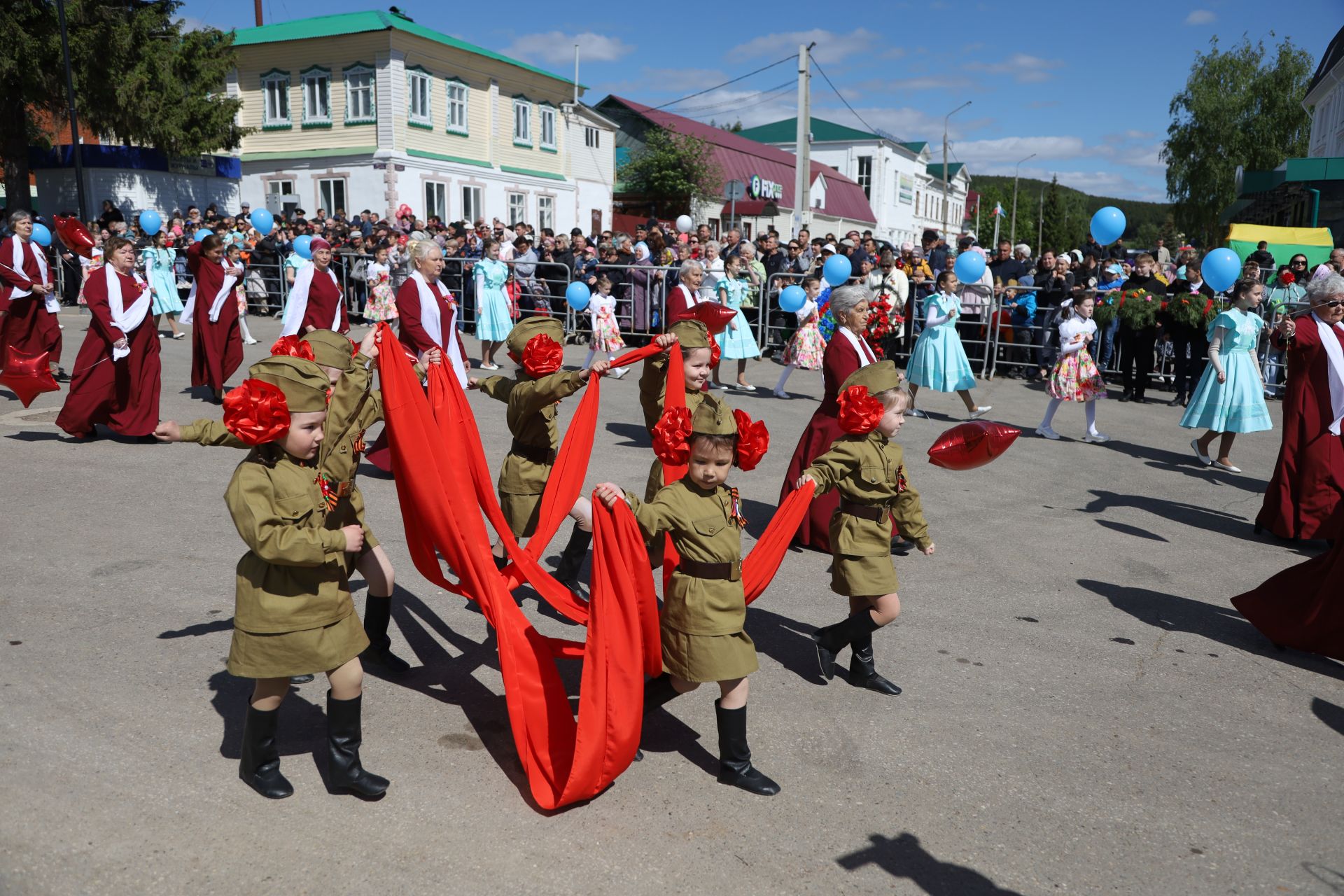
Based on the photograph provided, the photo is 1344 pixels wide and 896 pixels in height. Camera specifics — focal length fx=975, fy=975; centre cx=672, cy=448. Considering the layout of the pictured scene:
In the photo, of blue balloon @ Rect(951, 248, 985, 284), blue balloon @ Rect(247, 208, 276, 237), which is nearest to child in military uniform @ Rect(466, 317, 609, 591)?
blue balloon @ Rect(951, 248, 985, 284)

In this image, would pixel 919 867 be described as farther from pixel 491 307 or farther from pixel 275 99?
pixel 275 99

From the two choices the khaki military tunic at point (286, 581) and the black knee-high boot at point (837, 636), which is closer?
the khaki military tunic at point (286, 581)

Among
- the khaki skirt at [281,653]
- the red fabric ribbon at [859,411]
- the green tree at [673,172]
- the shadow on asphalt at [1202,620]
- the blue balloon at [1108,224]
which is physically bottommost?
the shadow on asphalt at [1202,620]

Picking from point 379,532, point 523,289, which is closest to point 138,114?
point 523,289

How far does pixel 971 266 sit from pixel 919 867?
1184 cm

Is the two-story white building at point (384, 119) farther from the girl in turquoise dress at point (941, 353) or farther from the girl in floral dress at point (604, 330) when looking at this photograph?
the girl in turquoise dress at point (941, 353)

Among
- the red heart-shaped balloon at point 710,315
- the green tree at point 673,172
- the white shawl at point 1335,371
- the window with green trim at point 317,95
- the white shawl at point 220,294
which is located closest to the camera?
the red heart-shaped balloon at point 710,315

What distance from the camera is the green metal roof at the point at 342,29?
102 feet

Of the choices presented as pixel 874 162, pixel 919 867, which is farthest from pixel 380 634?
pixel 874 162

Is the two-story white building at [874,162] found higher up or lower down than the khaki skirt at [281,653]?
higher up

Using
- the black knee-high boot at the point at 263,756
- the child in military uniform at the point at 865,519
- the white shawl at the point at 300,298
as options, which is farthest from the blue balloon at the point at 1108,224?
Answer: the black knee-high boot at the point at 263,756

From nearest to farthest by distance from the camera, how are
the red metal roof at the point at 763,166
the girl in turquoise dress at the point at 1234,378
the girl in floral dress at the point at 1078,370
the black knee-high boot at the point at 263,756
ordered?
the black knee-high boot at the point at 263,756 → the girl in turquoise dress at the point at 1234,378 → the girl in floral dress at the point at 1078,370 → the red metal roof at the point at 763,166

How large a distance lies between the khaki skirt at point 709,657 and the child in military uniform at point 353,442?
4.84 ft

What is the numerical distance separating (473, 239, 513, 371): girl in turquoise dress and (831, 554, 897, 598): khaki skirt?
1143 centimetres
